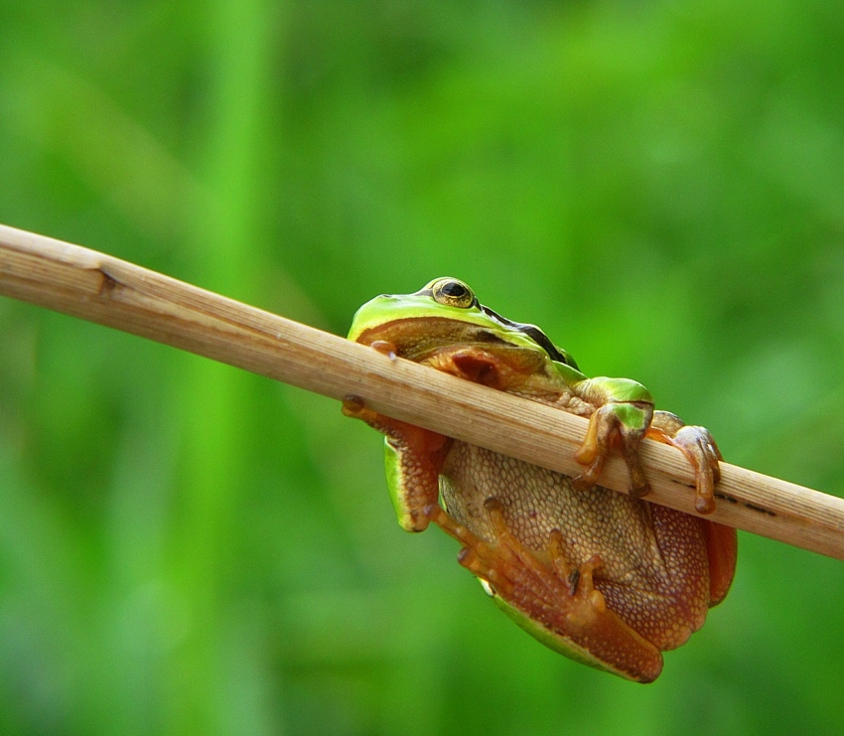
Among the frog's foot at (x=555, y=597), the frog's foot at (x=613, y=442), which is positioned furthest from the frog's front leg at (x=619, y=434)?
the frog's foot at (x=555, y=597)

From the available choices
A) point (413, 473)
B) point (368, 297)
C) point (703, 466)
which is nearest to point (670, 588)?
point (703, 466)

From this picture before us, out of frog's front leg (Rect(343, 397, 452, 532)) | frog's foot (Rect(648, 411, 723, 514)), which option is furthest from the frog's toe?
frog's front leg (Rect(343, 397, 452, 532))

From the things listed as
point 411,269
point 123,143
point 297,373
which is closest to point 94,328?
point 123,143

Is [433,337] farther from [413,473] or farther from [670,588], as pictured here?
[670,588]

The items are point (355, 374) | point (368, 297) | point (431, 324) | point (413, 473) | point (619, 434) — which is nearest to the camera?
point (355, 374)

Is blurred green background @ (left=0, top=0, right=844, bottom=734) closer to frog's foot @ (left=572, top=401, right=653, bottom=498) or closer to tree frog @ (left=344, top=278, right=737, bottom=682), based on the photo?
tree frog @ (left=344, top=278, right=737, bottom=682)

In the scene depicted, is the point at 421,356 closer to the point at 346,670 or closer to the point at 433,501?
the point at 433,501

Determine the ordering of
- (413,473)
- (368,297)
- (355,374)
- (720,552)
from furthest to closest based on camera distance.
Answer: (368,297) < (720,552) < (413,473) < (355,374)

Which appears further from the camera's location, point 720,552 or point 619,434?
point 720,552

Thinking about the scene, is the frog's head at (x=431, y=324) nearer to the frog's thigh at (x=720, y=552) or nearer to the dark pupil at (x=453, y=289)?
the dark pupil at (x=453, y=289)
